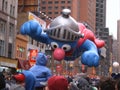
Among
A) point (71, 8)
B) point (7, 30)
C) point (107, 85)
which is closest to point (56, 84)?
point (107, 85)

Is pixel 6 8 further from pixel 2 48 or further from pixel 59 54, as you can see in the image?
pixel 59 54

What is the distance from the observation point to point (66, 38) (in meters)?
13.1

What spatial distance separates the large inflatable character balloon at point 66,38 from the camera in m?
13.0

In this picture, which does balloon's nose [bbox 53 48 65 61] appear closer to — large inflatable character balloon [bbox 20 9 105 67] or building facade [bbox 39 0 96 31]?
large inflatable character balloon [bbox 20 9 105 67]

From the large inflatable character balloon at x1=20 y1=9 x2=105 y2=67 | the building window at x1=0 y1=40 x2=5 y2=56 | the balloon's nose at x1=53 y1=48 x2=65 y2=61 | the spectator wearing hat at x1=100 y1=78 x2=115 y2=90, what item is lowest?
the spectator wearing hat at x1=100 y1=78 x2=115 y2=90

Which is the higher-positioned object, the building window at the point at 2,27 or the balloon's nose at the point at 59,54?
the building window at the point at 2,27

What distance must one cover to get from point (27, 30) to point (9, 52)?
34.9 metres

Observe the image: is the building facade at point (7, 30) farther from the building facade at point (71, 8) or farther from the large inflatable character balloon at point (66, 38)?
the building facade at point (71, 8)

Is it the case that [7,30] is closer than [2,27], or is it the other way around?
[2,27]

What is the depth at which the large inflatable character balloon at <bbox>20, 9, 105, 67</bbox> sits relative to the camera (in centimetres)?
1297

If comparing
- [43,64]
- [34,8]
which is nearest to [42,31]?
[43,64]

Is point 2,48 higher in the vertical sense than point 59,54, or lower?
higher

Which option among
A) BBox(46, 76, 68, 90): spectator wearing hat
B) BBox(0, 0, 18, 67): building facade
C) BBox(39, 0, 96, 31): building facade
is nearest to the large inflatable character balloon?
BBox(46, 76, 68, 90): spectator wearing hat

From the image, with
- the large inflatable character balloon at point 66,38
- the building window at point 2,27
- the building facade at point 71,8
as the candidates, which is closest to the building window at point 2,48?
the building window at point 2,27
